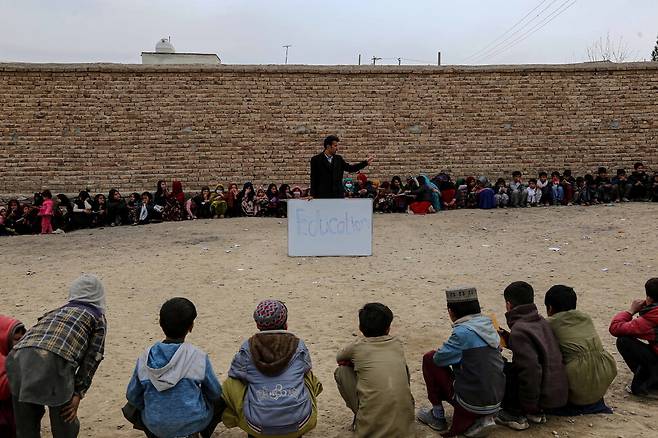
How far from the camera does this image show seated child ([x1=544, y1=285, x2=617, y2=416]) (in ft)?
12.0

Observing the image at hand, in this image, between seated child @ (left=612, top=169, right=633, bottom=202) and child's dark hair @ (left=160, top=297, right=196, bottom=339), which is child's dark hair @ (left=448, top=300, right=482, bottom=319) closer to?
A: child's dark hair @ (left=160, top=297, right=196, bottom=339)

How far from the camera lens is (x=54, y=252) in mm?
10055

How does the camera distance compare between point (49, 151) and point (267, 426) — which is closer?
point (267, 426)

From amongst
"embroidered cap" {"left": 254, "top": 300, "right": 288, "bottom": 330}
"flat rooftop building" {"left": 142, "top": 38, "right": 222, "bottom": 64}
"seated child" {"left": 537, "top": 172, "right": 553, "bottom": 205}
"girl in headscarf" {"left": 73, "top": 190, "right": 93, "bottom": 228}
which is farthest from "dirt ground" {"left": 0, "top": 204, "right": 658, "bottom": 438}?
"flat rooftop building" {"left": 142, "top": 38, "right": 222, "bottom": 64}

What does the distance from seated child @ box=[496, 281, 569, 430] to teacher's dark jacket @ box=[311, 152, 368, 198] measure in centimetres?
531

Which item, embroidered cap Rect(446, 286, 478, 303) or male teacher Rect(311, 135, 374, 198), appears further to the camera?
male teacher Rect(311, 135, 374, 198)

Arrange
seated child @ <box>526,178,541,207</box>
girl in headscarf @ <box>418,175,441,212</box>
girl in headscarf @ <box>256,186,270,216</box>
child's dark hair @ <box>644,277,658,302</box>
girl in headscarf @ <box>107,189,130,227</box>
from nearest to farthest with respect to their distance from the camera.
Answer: child's dark hair @ <box>644,277,658,302</box>
girl in headscarf @ <box>107,189,130,227</box>
girl in headscarf @ <box>256,186,270,216</box>
girl in headscarf @ <box>418,175,441,212</box>
seated child @ <box>526,178,541,207</box>

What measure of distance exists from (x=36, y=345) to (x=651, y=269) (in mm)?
7517

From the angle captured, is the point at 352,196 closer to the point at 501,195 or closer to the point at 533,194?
the point at 501,195

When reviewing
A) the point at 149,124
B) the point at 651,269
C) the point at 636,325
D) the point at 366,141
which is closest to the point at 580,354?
the point at 636,325

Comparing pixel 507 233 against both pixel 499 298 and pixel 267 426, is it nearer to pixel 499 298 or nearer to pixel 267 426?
pixel 499 298

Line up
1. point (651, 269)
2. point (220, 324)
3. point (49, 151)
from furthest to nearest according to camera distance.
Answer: point (49, 151) → point (651, 269) → point (220, 324)

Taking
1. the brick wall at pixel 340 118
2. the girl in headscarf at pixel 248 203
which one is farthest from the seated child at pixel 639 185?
the girl in headscarf at pixel 248 203

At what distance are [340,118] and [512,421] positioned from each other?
44.4ft
